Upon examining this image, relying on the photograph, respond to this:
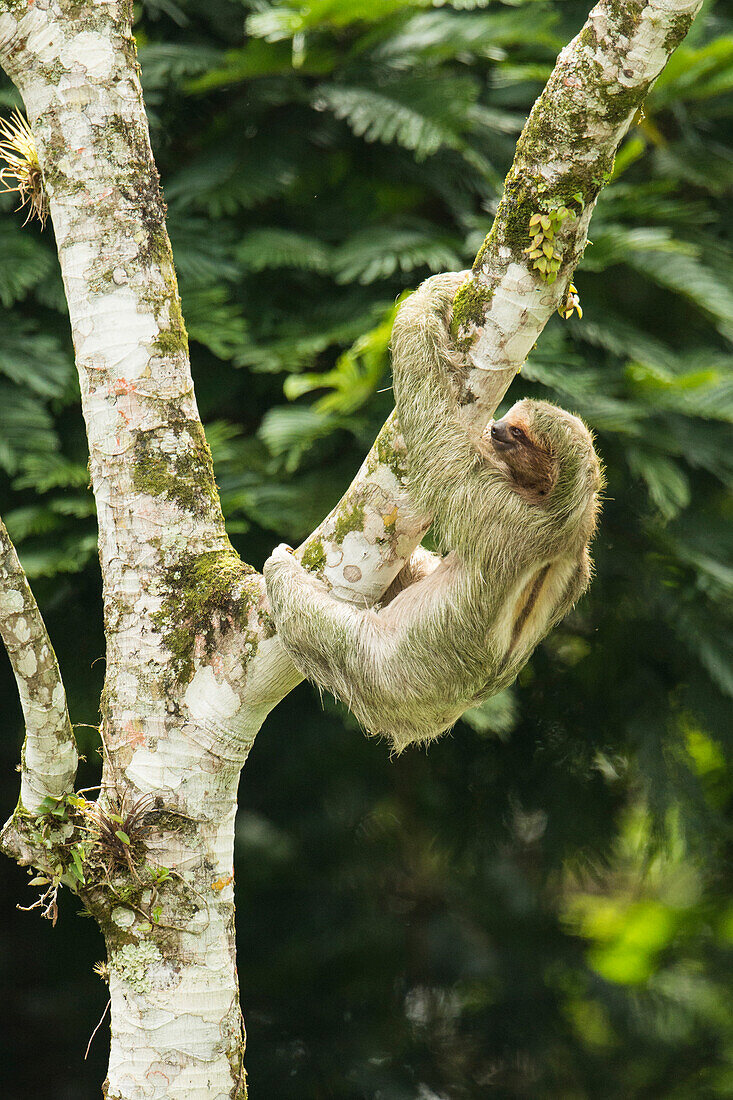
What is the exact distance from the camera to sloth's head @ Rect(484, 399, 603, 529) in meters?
2.85

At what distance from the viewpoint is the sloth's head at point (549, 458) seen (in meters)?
2.85

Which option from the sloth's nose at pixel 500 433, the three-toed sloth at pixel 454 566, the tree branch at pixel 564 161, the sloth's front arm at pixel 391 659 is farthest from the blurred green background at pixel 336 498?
the tree branch at pixel 564 161

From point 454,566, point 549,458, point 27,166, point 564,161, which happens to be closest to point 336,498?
point 454,566

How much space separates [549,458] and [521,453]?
0.28ft

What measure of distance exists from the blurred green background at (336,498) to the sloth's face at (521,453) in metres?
0.74

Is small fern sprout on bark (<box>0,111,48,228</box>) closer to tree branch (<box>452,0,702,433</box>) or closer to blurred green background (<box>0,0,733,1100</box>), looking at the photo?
blurred green background (<box>0,0,733,1100</box>)

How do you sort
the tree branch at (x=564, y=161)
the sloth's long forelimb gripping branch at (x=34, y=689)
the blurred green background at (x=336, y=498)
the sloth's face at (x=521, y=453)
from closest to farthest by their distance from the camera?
the tree branch at (x=564, y=161) → the sloth's long forelimb gripping branch at (x=34, y=689) → the sloth's face at (x=521, y=453) → the blurred green background at (x=336, y=498)

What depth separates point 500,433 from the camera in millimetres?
→ 2977

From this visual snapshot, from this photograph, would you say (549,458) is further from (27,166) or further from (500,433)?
(27,166)

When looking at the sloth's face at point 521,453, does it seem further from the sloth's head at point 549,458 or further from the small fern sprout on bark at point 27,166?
the small fern sprout on bark at point 27,166

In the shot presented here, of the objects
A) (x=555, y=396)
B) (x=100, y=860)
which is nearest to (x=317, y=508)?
(x=555, y=396)

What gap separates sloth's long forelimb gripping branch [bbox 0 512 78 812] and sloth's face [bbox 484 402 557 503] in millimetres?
1400

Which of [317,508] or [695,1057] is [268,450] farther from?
[695,1057]

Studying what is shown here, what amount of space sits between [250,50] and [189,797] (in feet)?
10.3
